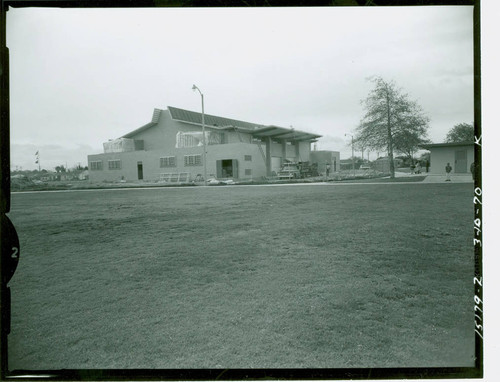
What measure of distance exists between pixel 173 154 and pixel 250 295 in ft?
28.8

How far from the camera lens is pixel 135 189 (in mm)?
8844

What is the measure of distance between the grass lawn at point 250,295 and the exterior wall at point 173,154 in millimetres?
1522

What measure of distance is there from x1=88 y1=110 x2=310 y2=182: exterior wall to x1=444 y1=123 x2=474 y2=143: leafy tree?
3.66 meters

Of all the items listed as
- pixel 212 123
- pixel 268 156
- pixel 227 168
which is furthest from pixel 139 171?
pixel 268 156

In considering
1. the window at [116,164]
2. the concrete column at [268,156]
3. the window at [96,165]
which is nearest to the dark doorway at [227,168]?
the concrete column at [268,156]

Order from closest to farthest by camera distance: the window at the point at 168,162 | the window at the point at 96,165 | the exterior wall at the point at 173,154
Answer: the window at the point at 96,165 < the exterior wall at the point at 173,154 < the window at the point at 168,162

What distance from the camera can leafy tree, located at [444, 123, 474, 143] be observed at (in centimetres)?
212

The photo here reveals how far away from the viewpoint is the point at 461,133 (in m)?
2.41

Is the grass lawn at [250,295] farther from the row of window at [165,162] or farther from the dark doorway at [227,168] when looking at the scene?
the dark doorway at [227,168]

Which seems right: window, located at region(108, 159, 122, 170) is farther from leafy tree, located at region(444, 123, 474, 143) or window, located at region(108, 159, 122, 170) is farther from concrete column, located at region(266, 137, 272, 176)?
concrete column, located at region(266, 137, 272, 176)

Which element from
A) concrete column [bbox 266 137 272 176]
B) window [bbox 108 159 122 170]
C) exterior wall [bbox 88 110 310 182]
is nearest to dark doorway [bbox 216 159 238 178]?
exterior wall [bbox 88 110 310 182]

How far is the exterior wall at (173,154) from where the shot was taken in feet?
19.7

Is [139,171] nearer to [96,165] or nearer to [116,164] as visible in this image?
[116,164]

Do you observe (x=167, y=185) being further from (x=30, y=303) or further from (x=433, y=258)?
(x=433, y=258)
